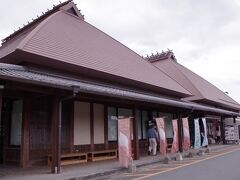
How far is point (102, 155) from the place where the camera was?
1609cm

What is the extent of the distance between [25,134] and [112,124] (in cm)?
561

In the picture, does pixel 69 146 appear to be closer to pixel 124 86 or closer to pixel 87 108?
pixel 87 108

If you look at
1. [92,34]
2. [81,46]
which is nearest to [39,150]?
[81,46]

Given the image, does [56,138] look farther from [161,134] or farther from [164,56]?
[164,56]

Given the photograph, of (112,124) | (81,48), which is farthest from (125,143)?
(81,48)

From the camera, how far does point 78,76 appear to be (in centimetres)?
1538

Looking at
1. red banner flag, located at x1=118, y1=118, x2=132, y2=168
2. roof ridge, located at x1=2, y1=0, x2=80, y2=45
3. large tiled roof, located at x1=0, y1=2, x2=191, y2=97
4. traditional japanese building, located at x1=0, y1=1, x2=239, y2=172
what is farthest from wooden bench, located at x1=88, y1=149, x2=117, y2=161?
roof ridge, located at x1=2, y1=0, x2=80, y2=45

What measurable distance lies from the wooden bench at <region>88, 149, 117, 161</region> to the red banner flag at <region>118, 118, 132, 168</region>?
297 centimetres

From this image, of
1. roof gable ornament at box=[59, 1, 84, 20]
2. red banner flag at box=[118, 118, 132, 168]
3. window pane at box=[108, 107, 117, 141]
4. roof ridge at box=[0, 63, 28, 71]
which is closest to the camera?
roof ridge at box=[0, 63, 28, 71]

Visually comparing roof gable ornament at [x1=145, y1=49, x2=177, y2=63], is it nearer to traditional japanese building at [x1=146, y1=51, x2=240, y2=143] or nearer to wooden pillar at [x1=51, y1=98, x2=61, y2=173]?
traditional japanese building at [x1=146, y1=51, x2=240, y2=143]

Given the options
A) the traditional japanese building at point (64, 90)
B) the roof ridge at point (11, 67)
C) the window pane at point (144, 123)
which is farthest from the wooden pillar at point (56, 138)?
the window pane at point (144, 123)

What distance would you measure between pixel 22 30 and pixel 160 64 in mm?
16942

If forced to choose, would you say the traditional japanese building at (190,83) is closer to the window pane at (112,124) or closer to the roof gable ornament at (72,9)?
the window pane at (112,124)

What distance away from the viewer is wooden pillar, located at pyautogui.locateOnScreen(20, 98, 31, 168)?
42.0 ft
